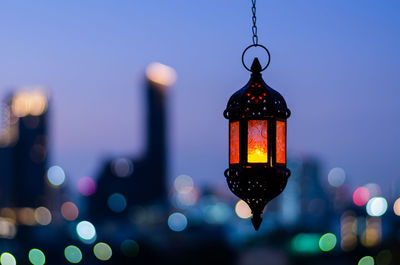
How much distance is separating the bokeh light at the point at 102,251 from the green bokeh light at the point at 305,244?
1786cm

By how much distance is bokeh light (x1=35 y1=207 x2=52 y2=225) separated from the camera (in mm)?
119438

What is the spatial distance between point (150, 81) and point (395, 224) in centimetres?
8541

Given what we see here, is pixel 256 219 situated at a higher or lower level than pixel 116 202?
lower

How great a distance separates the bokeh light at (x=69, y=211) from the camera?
401 ft

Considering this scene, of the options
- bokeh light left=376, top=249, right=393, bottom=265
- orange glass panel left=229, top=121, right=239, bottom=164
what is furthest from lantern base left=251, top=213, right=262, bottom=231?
bokeh light left=376, top=249, right=393, bottom=265

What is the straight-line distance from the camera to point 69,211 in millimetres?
126875

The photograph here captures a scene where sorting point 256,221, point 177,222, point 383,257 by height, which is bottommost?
point 383,257

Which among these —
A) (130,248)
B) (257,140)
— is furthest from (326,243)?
(257,140)

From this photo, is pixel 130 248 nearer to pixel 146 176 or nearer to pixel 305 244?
pixel 305 244

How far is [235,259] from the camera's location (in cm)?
6231

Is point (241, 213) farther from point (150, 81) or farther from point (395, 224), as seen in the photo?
point (395, 224)

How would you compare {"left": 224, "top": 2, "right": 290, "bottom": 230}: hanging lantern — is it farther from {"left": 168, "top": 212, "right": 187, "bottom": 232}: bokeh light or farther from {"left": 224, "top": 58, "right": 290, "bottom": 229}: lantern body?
{"left": 168, "top": 212, "right": 187, "bottom": 232}: bokeh light

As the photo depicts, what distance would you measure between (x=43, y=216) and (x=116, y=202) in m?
13.8

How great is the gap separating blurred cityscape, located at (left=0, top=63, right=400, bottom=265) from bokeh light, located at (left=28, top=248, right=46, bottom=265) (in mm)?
99
